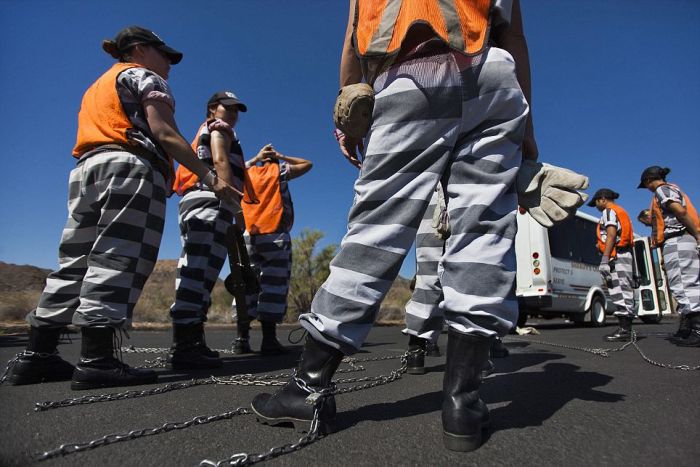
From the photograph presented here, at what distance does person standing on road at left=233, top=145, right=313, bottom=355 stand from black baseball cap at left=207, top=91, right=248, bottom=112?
0.68 metres

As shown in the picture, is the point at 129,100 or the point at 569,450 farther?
the point at 129,100

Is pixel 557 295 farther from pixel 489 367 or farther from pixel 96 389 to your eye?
pixel 96 389

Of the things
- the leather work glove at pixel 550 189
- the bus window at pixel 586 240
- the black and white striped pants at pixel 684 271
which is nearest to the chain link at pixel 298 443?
the leather work glove at pixel 550 189

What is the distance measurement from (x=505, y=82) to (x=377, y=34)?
1.52 ft

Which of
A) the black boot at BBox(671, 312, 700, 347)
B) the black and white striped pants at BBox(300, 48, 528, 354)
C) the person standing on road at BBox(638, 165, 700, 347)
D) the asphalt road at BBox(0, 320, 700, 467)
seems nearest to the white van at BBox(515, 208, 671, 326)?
the person standing on road at BBox(638, 165, 700, 347)

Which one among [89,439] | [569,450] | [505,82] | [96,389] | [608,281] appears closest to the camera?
[569,450]

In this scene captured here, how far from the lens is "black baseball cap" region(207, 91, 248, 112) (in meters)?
3.29

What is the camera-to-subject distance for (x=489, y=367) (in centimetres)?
221

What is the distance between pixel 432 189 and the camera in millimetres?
1341

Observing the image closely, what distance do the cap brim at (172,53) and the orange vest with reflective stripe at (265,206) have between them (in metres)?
1.31

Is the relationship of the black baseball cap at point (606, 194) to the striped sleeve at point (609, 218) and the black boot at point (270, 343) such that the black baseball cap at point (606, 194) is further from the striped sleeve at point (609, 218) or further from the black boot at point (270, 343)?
the black boot at point (270, 343)

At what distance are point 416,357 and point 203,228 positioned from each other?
5.82 ft

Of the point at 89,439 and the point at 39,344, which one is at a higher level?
the point at 39,344

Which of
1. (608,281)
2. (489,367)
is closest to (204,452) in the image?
(489,367)
